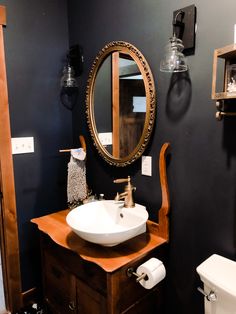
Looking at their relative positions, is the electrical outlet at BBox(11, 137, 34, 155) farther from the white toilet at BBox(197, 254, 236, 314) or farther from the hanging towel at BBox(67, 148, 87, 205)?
the white toilet at BBox(197, 254, 236, 314)

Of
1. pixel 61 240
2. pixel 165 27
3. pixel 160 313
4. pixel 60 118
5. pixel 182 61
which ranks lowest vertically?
pixel 160 313

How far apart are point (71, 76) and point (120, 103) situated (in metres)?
0.55

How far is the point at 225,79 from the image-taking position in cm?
106

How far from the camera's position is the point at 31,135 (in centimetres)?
180

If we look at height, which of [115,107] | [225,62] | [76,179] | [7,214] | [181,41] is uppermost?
[181,41]

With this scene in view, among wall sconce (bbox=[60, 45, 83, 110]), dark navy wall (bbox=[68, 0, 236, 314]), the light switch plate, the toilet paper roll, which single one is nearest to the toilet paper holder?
the toilet paper roll

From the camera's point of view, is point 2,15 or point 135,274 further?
point 2,15

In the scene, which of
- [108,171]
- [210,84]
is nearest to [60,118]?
[108,171]

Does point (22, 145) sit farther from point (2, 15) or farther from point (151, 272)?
point (151, 272)

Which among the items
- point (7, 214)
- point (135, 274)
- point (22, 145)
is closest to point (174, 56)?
point (135, 274)

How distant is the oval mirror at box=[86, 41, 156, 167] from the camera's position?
56.1 inches

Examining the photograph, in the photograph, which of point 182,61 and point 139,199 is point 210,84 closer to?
point 182,61

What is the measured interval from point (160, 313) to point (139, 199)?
2.26 ft

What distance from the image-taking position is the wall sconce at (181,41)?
1.17 meters
